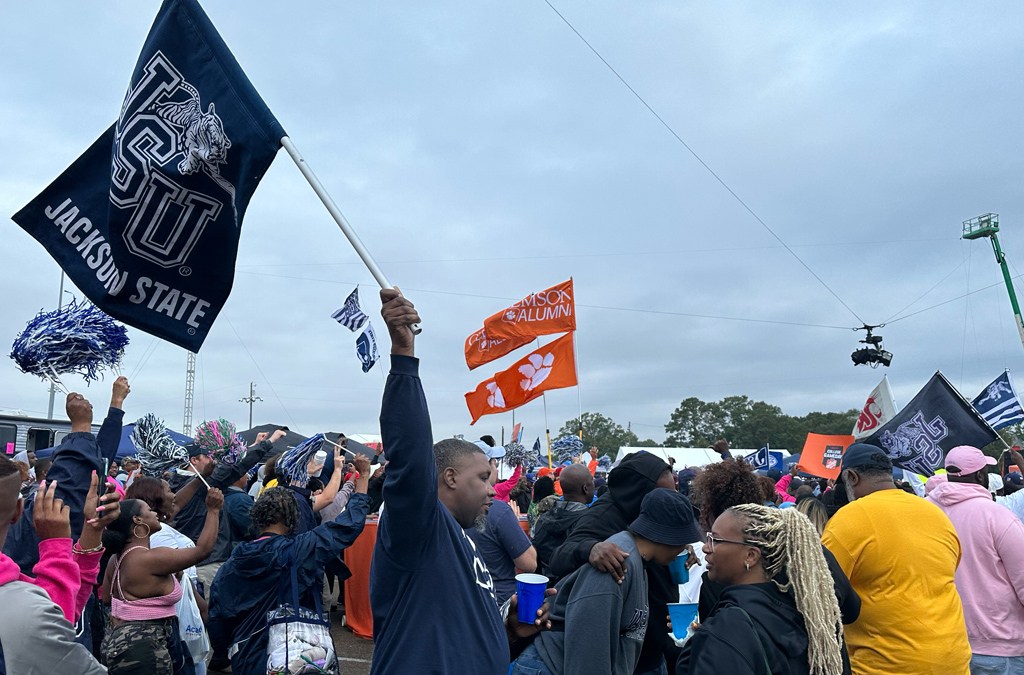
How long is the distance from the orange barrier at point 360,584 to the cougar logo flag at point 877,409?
693 centimetres

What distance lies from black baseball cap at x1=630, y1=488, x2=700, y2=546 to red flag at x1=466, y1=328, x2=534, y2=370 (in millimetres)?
11235

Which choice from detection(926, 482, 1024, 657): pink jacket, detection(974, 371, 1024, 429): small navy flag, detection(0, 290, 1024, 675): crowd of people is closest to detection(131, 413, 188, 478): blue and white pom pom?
detection(0, 290, 1024, 675): crowd of people

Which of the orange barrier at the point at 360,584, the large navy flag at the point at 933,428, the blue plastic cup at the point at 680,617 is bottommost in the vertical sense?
the orange barrier at the point at 360,584

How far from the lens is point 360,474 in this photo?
17.1ft

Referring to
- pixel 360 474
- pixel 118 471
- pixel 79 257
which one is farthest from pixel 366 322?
pixel 79 257

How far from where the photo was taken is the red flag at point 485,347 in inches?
591

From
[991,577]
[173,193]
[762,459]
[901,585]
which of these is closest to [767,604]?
[901,585]

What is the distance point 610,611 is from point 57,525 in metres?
2.21

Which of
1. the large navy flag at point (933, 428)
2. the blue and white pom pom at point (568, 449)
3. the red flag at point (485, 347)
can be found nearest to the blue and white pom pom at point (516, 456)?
the blue and white pom pom at point (568, 449)

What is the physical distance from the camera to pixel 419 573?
8.16 ft

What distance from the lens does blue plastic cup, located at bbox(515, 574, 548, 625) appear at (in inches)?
130

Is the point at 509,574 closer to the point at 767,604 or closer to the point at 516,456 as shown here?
the point at 767,604

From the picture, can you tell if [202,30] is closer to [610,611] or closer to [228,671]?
[610,611]

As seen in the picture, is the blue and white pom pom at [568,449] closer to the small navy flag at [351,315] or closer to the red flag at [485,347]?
the red flag at [485,347]
